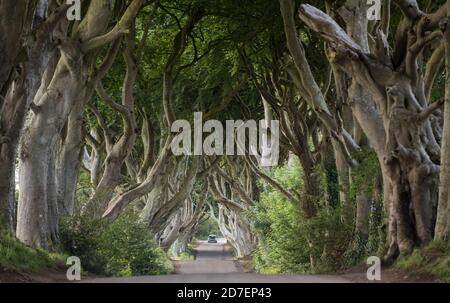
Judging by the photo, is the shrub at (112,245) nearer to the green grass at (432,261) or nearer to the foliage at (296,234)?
the foliage at (296,234)

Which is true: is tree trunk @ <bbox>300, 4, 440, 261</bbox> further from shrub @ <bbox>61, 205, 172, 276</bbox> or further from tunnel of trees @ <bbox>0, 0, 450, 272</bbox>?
shrub @ <bbox>61, 205, 172, 276</bbox>

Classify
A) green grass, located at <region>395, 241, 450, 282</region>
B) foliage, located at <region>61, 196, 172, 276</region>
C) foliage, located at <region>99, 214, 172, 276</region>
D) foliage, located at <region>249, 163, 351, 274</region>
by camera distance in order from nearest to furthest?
green grass, located at <region>395, 241, 450, 282</region> → foliage, located at <region>61, 196, 172, 276</region> → foliage, located at <region>99, 214, 172, 276</region> → foliage, located at <region>249, 163, 351, 274</region>

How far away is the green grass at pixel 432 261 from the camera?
8454mm

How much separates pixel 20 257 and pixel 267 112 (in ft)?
40.8

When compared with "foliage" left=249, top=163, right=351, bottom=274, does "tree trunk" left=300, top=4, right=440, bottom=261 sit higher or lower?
higher

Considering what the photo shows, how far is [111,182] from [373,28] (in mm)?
7665

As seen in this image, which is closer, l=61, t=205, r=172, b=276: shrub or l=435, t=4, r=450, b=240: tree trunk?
l=435, t=4, r=450, b=240: tree trunk

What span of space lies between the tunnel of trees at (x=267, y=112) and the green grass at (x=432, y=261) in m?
0.22

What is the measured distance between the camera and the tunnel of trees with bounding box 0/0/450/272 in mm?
10578

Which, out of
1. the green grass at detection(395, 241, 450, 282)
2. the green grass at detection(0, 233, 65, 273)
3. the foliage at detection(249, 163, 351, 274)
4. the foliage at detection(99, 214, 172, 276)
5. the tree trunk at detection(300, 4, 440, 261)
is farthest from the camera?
the foliage at detection(249, 163, 351, 274)

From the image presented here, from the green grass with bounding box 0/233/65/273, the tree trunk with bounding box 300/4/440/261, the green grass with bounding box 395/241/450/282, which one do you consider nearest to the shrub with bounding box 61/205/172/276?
the green grass with bounding box 0/233/65/273

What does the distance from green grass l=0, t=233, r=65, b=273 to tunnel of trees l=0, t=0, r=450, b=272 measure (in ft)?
0.90

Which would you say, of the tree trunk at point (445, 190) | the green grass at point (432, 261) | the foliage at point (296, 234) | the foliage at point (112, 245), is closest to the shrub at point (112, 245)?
the foliage at point (112, 245)

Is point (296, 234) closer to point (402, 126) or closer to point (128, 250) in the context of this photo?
point (128, 250)
